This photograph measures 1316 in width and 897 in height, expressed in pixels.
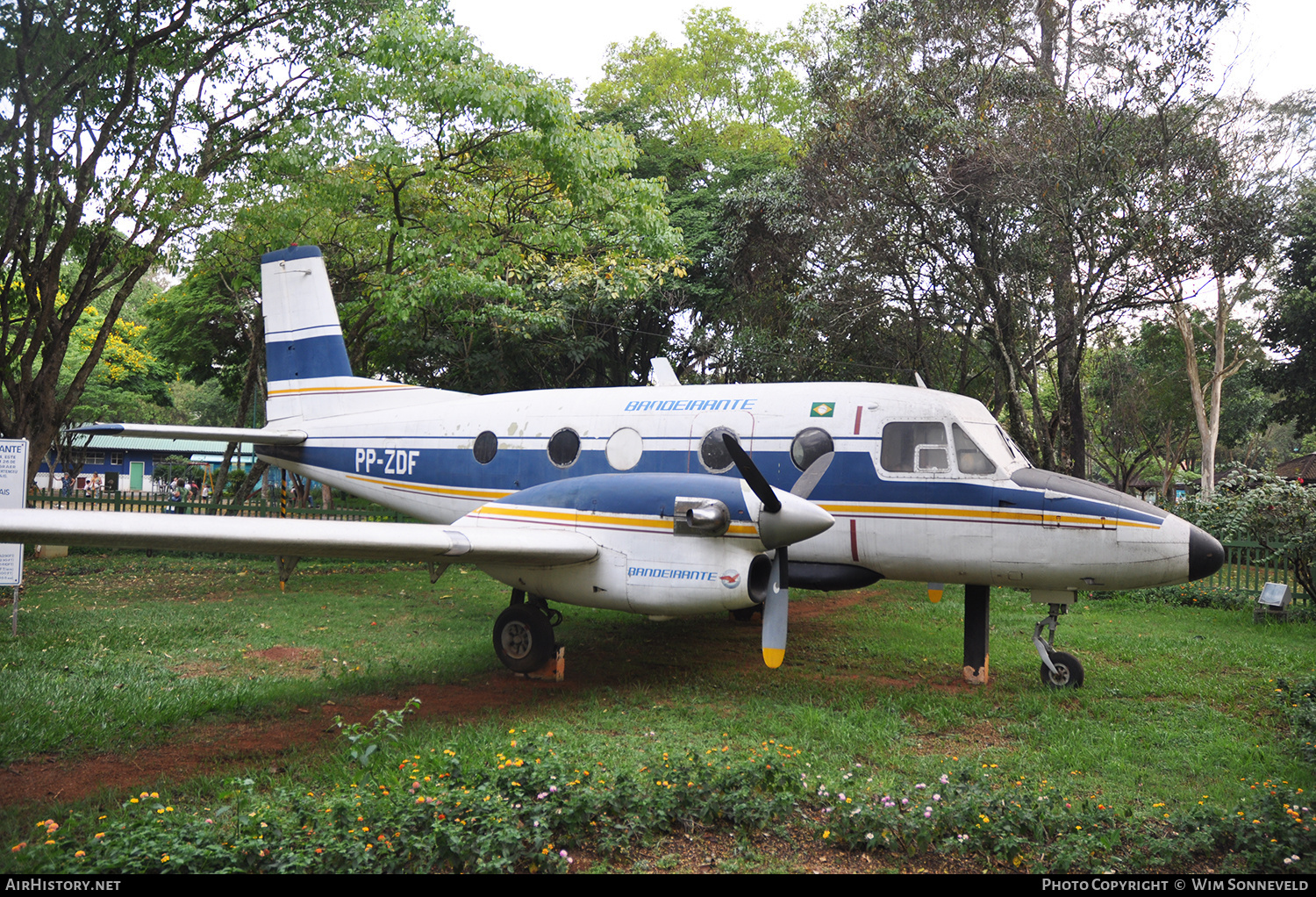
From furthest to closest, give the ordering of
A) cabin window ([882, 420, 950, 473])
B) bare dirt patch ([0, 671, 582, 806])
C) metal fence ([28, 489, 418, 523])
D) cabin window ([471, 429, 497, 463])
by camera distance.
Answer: metal fence ([28, 489, 418, 523]) → cabin window ([471, 429, 497, 463]) → cabin window ([882, 420, 950, 473]) → bare dirt patch ([0, 671, 582, 806])

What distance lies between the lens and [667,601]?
7.08m

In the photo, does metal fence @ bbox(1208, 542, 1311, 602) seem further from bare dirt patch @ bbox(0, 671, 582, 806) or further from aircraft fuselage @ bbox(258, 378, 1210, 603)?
bare dirt patch @ bbox(0, 671, 582, 806)

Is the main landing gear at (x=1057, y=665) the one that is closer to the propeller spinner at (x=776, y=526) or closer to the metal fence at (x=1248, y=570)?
the propeller spinner at (x=776, y=526)

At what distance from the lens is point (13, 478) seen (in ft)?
28.8

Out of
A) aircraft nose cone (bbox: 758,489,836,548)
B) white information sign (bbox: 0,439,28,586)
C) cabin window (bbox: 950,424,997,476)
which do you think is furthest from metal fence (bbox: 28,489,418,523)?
cabin window (bbox: 950,424,997,476)

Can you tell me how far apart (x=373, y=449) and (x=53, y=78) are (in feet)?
17.4

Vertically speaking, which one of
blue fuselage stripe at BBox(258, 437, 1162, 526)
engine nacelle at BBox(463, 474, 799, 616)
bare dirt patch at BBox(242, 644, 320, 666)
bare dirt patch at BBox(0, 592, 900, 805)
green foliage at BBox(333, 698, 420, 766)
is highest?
blue fuselage stripe at BBox(258, 437, 1162, 526)

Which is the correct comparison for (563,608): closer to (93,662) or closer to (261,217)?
(93,662)

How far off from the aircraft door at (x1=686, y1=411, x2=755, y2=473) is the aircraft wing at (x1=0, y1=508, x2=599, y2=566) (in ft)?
5.77

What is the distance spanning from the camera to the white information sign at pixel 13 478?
8.55 meters

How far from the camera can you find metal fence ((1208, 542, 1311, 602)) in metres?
13.3

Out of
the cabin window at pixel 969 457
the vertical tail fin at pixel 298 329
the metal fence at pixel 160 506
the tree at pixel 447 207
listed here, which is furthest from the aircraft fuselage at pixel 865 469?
the metal fence at pixel 160 506

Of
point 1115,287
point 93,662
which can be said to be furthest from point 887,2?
point 93,662

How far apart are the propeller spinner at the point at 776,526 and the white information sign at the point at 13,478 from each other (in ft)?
25.9
